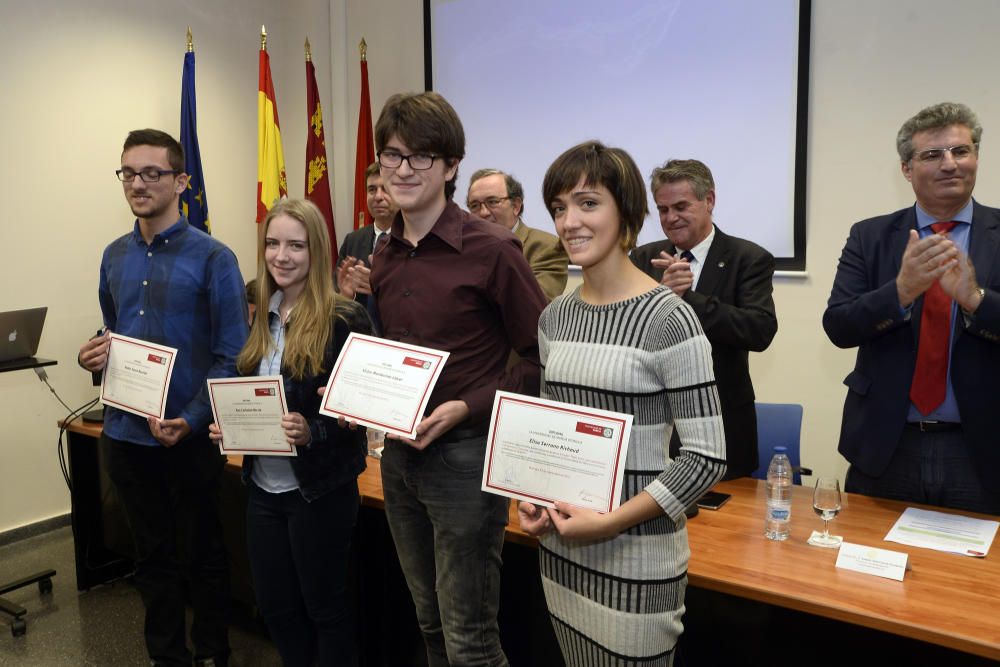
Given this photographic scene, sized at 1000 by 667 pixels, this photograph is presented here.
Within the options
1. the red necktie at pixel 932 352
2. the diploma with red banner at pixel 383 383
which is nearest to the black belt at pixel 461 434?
the diploma with red banner at pixel 383 383

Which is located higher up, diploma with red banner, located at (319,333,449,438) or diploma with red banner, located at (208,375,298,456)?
diploma with red banner, located at (319,333,449,438)

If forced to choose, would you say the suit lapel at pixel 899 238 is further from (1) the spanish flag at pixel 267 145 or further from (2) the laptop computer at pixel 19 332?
(1) the spanish flag at pixel 267 145

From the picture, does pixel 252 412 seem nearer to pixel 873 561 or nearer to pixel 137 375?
pixel 137 375

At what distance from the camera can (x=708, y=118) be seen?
4.07 meters

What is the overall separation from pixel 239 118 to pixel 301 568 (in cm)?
416

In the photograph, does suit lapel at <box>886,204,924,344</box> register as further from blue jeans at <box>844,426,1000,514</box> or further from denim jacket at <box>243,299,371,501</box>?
denim jacket at <box>243,299,371,501</box>

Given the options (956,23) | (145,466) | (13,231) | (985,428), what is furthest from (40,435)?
(956,23)

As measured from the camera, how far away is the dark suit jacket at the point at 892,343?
6.66 feet

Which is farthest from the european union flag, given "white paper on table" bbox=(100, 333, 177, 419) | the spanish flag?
"white paper on table" bbox=(100, 333, 177, 419)

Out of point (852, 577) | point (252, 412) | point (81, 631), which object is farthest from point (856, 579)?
point (81, 631)

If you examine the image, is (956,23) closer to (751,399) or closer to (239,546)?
(751,399)

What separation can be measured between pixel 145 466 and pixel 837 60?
358cm

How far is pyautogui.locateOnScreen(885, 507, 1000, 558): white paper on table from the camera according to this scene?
186cm

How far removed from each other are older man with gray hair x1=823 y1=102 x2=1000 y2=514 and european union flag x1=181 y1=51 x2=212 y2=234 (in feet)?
12.8
